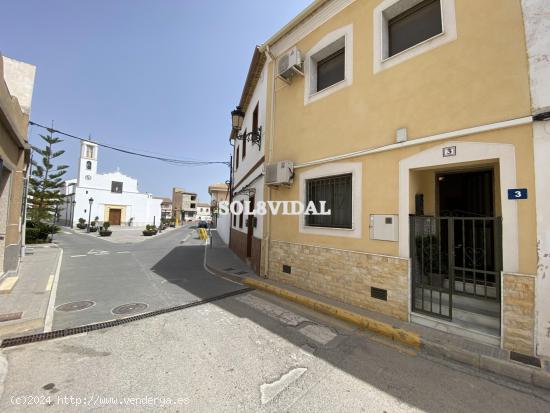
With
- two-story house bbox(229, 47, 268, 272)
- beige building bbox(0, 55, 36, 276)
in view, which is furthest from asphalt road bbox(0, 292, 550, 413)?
beige building bbox(0, 55, 36, 276)

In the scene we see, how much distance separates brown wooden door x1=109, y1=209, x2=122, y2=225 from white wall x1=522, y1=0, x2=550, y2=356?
1731 inches

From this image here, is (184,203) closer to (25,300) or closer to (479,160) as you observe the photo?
(25,300)

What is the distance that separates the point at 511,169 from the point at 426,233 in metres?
1.71

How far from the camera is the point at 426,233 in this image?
4711mm

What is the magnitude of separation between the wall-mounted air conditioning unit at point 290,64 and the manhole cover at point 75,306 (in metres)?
7.23

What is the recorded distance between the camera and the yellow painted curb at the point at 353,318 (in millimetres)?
3787

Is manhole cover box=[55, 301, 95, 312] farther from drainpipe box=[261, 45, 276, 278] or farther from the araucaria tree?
the araucaria tree

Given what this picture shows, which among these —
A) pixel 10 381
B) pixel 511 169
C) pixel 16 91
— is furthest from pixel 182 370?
pixel 16 91

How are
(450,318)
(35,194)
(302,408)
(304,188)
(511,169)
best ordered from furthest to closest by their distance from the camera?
(35,194)
(304,188)
(450,318)
(511,169)
(302,408)

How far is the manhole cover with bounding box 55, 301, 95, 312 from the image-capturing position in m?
4.88

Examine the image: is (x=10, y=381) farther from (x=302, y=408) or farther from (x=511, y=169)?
(x=511, y=169)

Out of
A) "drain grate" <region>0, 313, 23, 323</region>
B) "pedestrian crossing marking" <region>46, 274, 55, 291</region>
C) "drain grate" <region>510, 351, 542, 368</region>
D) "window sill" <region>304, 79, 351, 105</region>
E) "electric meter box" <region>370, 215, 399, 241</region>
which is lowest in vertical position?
"pedestrian crossing marking" <region>46, 274, 55, 291</region>

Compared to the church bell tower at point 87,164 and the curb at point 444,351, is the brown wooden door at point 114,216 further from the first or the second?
the curb at point 444,351

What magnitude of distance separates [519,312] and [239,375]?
368 centimetres
